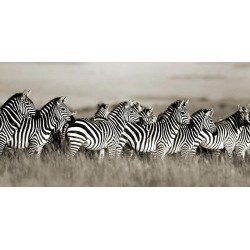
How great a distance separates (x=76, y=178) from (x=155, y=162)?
1.23 m

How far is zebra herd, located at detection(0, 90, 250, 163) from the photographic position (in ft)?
22.4

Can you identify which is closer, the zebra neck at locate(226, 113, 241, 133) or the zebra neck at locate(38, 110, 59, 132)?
the zebra neck at locate(38, 110, 59, 132)

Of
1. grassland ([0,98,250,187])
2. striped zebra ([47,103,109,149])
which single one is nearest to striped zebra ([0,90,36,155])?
grassland ([0,98,250,187])

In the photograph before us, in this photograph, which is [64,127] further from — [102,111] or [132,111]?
[132,111]

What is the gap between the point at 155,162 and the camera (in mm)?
6840

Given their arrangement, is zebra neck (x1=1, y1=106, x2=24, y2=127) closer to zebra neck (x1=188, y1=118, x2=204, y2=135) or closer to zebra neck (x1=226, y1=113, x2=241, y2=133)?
zebra neck (x1=188, y1=118, x2=204, y2=135)

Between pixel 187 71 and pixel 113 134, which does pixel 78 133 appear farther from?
pixel 187 71

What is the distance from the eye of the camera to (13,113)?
6832 millimetres

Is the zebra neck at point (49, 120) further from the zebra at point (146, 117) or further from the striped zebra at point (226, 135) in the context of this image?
the striped zebra at point (226, 135)

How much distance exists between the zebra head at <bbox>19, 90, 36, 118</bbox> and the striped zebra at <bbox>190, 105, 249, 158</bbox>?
2555 mm

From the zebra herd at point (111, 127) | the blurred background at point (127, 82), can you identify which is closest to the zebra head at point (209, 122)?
the zebra herd at point (111, 127)

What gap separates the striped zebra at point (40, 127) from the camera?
6832 millimetres
